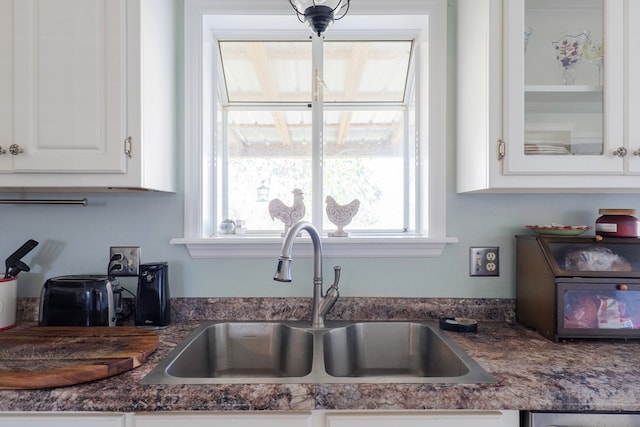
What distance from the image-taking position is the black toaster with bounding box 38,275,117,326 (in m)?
1.25

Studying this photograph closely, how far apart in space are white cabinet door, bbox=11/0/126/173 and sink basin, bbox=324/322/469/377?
983 mm

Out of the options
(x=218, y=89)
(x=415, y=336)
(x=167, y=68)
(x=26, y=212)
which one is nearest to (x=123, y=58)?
(x=167, y=68)

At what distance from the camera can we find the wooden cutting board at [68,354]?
870 mm

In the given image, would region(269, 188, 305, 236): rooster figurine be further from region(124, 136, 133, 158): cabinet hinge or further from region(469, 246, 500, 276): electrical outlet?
region(469, 246, 500, 276): electrical outlet

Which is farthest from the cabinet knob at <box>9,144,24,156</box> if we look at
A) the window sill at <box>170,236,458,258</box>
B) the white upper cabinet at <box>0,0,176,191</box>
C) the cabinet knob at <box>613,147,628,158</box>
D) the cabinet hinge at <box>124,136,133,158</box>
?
the cabinet knob at <box>613,147,628,158</box>

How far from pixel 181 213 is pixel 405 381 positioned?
106cm

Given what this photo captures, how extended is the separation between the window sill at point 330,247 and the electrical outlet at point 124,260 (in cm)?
17

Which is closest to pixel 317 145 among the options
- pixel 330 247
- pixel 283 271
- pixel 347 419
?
pixel 330 247

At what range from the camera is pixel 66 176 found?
117 centimetres

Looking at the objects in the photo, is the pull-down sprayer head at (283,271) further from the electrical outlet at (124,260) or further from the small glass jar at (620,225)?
the small glass jar at (620,225)

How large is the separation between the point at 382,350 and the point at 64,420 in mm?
997

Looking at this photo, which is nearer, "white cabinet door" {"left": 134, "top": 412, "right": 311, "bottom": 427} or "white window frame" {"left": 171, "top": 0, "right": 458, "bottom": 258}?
"white cabinet door" {"left": 134, "top": 412, "right": 311, "bottom": 427}

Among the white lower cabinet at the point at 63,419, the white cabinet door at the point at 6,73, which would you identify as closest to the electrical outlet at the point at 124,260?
the white cabinet door at the point at 6,73

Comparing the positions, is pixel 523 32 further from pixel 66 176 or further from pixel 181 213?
pixel 66 176
